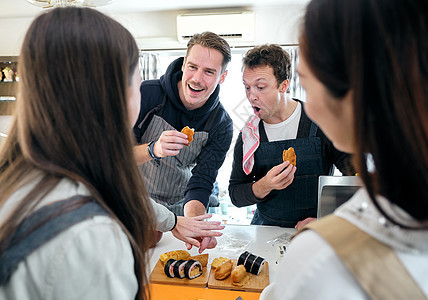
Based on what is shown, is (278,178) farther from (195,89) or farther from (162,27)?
(162,27)

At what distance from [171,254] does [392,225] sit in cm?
125

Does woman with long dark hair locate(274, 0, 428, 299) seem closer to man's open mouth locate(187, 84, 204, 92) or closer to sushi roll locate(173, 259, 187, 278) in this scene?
sushi roll locate(173, 259, 187, 278)

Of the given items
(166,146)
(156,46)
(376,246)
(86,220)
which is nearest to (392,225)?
(376,246)

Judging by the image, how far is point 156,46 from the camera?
519cm

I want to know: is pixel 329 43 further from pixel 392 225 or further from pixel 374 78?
pixel 392 225

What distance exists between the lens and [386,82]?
1.61 ft

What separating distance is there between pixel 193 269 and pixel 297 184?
984 mm

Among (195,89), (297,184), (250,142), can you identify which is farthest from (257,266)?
(195,89)

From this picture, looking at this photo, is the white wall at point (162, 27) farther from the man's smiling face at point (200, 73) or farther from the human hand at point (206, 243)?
the human hand at point (206, 243)

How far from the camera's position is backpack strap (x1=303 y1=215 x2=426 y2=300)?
482mm

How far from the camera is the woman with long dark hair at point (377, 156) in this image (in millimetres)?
479

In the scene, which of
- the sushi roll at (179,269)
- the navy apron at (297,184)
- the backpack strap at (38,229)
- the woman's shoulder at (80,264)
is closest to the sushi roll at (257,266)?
the sushi roll at (179,269)

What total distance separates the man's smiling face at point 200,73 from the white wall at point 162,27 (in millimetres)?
2777

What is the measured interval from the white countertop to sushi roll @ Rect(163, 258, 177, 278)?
0.12 meters
